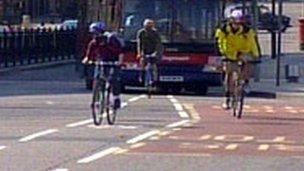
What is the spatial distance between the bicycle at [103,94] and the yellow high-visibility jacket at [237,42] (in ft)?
11.7

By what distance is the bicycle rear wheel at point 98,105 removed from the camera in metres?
23.3

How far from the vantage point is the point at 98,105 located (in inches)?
925

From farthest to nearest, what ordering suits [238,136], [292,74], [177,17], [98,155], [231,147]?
[292,74], [177,17], [238,136], [231,147], [98,155]

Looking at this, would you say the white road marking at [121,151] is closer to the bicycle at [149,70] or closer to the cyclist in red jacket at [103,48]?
the cyclist in red jacket at [103,48]

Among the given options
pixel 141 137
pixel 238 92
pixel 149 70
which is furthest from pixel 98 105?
pixel 149 70

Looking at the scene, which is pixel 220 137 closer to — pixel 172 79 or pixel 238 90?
pixel 238 90

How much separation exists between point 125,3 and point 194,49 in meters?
2.21

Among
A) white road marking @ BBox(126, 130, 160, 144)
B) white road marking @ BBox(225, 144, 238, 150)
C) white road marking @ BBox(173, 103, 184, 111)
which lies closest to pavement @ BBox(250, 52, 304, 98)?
white road marking @ BBox(173, 103, 184, 111)

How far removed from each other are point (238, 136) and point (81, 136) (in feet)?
8.03

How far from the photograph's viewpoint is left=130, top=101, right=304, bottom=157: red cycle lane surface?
18.6 meters

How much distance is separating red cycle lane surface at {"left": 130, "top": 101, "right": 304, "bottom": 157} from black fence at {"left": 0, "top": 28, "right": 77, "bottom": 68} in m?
21.8

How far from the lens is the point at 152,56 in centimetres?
3303

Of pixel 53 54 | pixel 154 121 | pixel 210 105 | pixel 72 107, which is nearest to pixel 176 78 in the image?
pixel 210 105

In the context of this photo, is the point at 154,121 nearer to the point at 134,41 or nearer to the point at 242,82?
the point at 242,82
